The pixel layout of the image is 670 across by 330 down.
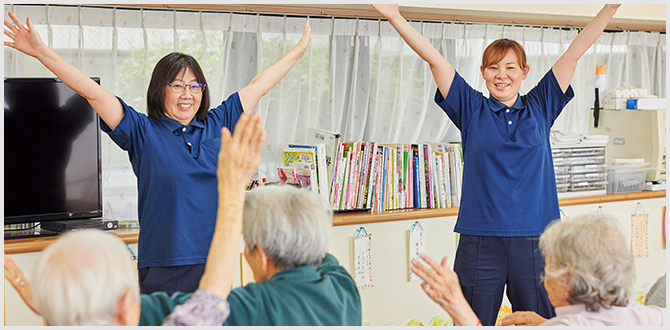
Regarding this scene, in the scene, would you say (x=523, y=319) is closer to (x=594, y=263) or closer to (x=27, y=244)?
(x=594, y=263)

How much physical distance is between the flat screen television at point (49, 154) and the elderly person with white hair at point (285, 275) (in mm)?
1361

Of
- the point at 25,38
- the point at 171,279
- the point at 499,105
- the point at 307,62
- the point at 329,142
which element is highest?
the point at 307,62

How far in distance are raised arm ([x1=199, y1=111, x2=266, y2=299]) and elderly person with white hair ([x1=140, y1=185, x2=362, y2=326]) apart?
0.41 ft

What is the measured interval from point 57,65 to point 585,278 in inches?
57.2

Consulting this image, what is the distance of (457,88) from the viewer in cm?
212

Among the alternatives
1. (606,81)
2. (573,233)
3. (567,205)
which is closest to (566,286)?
(573,233)

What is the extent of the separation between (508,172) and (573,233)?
2.52 ft

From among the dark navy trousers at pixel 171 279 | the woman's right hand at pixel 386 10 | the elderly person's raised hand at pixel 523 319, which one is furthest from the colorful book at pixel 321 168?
the elderly person's raised hand at pixel 523 319

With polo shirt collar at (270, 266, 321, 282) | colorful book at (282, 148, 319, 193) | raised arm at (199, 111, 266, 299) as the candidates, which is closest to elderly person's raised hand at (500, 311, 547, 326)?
polo shirt collar at (270, 266, 321, 282)

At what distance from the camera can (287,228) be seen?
126cm

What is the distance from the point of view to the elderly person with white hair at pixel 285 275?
1219 millimetres

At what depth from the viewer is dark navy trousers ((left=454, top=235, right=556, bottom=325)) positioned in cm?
205

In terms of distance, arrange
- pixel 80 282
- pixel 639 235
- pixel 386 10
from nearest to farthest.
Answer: pixel 80 282, pixel 386 10, pixel 639 235

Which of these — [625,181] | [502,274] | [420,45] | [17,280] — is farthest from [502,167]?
[625,181]
